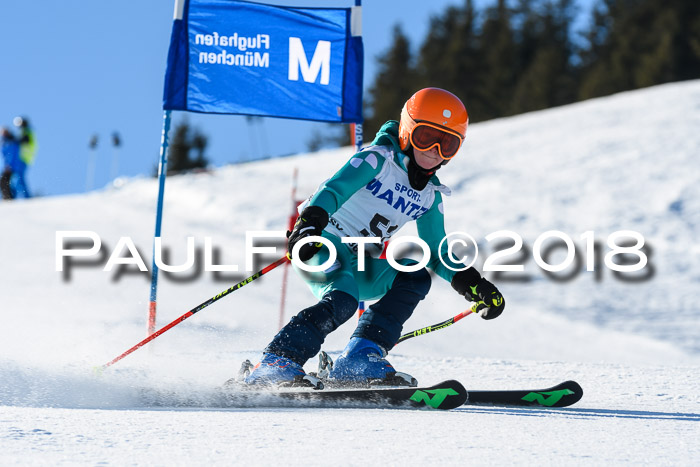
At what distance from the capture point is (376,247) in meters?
3.92

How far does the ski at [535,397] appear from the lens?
A: 11.0 ft

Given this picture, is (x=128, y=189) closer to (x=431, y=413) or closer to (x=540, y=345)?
(x=540, y=345)

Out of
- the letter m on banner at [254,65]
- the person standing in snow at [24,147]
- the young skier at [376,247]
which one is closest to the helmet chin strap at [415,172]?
the young skier at [376,247]

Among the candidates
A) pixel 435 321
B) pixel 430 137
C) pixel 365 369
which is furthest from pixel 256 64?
pixel 435 321

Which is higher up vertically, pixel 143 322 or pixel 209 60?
pixel 209 60

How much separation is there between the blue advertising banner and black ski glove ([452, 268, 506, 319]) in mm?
2121

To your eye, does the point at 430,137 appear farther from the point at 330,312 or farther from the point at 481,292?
the point at 330,312

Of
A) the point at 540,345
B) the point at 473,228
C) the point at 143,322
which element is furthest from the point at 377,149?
the point at 473,228

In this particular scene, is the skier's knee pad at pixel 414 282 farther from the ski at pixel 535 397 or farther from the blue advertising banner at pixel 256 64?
the blue advertising banner at pixel 256 64

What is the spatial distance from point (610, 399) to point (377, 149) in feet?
5.22

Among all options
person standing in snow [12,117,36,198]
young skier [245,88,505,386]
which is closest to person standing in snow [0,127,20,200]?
person standing in snow [12,117,36,198]

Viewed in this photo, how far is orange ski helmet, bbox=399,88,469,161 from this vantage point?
141 inches

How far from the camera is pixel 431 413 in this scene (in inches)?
117

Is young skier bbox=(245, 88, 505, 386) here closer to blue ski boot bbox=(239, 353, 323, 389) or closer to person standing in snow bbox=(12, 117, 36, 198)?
blue ski boot bbox=(239, 353, 323, 389)
